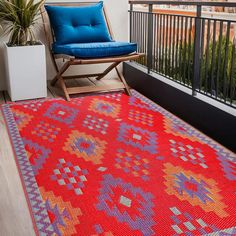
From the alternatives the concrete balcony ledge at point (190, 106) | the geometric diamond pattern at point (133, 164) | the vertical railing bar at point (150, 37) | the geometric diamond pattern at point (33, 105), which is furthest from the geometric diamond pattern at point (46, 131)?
the vertical railing bar at point (150, 37)

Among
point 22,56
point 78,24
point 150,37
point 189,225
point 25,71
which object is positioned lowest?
point 189,225

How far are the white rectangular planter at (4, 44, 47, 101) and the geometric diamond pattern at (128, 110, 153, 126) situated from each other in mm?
902

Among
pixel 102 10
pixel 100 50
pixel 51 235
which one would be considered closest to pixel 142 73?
pixel 100 50

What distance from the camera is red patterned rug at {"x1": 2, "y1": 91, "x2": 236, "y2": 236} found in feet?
5.12

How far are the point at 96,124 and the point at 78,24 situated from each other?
1.28 meters

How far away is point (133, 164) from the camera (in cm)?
208

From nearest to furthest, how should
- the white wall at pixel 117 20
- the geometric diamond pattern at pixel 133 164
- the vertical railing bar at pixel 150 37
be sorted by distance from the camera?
the geometric diamond pattern at pixel 133 164 → the vertical railing bar at pixel 150 37 → the white wall at pixel 117 20

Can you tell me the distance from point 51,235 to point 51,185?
407 millimetres

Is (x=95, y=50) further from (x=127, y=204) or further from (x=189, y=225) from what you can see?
(x=189, y=225)

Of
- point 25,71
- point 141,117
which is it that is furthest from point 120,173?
point 25,71

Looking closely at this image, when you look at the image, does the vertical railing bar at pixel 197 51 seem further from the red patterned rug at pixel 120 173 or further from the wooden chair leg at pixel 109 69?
the wooden chair leg at pixel 109 69

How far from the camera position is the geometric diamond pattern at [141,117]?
9.07ft

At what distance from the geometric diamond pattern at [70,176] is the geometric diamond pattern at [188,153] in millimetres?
592

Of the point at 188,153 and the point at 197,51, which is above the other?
the point at 197,51
